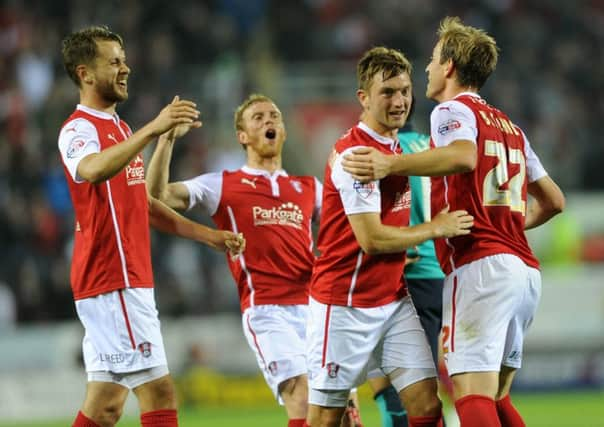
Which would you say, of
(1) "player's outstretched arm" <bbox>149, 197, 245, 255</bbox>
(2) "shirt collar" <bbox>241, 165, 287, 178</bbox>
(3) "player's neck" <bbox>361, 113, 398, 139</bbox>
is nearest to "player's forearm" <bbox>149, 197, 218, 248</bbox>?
(1) "player's outstretched arm" <bbox>149, 197, 245, 255</bbox>

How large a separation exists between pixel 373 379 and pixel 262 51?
1116 centimetres

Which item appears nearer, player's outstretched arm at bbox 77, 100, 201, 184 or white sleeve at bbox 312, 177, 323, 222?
player's outstretched arm at bbox 77, 100, 201, 184

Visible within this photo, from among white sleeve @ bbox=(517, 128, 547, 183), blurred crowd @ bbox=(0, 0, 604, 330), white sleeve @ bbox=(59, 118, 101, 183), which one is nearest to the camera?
white sleeve @ bbox=(59, 118, 101, 183)

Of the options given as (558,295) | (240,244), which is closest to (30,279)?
(558,295)

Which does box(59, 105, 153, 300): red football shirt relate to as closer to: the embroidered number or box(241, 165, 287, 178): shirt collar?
box(241, 165, 287, 178): shirt collar

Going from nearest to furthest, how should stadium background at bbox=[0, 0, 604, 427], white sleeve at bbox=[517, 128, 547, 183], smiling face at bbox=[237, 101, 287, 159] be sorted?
white sleeve at bbox=[517, 128, 547, 183]
smiling face at bbox=[237, 101, 287, 159]
stadium background at bbox=[0, 0, 604, 427]

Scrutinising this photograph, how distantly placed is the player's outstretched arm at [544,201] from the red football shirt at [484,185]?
465 millimetres

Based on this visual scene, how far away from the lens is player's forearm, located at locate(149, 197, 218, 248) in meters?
6.95

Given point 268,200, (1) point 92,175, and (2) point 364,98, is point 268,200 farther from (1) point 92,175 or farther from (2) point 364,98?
(1) point 92,175

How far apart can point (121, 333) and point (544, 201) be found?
2.57m

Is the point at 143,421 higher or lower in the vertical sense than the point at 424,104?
lower

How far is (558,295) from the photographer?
49.0ft

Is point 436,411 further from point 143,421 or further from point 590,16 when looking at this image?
point 590,16

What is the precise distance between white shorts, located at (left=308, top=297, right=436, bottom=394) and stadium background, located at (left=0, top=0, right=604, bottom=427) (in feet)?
18.4
